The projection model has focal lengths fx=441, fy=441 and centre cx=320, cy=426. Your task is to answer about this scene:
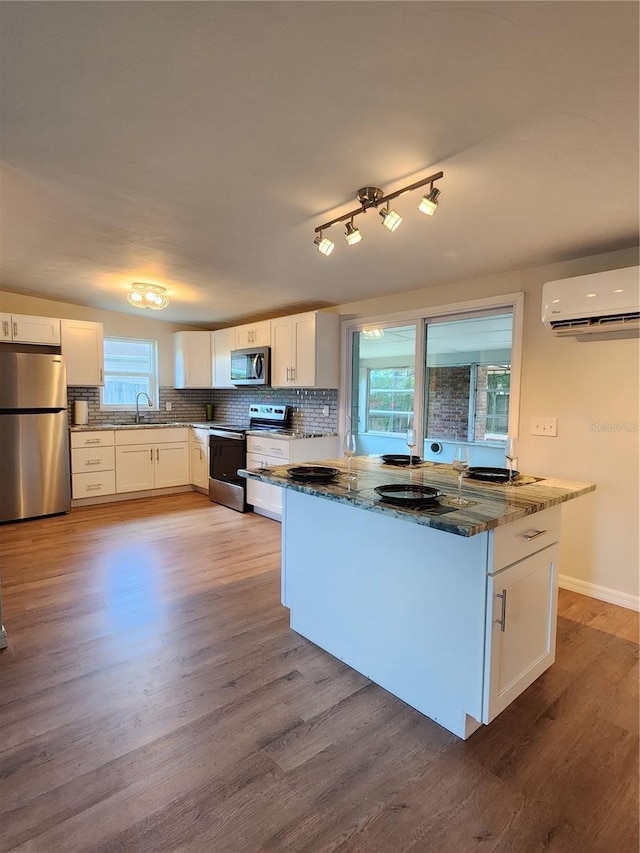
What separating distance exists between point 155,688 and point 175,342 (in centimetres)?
484

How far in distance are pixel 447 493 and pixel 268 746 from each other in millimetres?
1219

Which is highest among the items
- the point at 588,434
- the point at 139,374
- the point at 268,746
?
the point at 139,374

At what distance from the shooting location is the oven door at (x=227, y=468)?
4895 millimetres

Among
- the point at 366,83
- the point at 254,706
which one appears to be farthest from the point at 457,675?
the point at 366,83

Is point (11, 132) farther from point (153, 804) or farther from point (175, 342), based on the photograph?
point (175, 342)

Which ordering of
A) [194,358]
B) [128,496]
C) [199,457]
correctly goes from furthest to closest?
1. [194,358]
2. [199,457]
3. [128,496]

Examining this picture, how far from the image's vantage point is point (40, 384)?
4445 mm

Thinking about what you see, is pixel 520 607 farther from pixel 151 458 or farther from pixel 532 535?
pixel 151 458

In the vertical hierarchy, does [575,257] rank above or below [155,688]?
above

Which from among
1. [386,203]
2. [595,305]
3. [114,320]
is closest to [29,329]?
[114,320]

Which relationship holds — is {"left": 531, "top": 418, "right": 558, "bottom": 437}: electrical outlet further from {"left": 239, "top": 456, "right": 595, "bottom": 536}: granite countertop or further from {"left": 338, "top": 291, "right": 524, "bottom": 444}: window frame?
{"left": 239, "top": 456, "right": 595, "bottom": 536}: granite countertop

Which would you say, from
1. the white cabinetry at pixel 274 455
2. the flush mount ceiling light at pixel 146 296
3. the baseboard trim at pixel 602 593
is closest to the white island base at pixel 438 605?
the baseboard trim at pixel 602 593

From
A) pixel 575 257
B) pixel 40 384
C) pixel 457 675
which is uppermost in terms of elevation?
pixel 575 257

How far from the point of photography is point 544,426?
3156 millimetres
